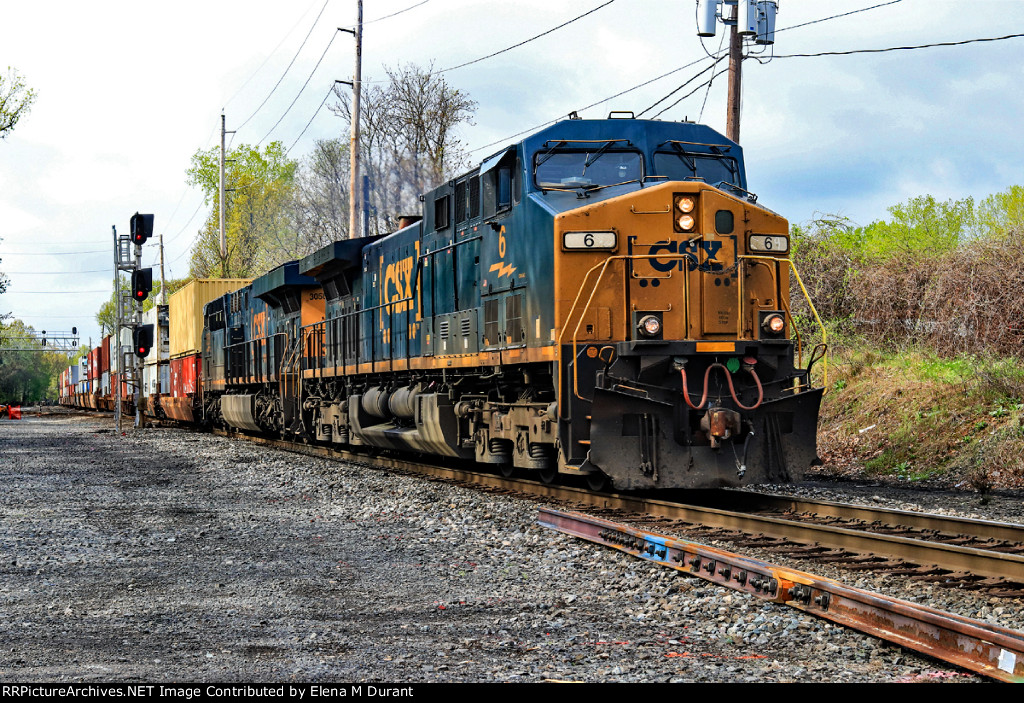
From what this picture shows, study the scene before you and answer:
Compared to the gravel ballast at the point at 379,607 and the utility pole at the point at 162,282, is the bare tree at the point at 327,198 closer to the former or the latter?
the utility pole at the point at 162,282

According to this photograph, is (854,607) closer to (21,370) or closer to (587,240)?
(587,240)

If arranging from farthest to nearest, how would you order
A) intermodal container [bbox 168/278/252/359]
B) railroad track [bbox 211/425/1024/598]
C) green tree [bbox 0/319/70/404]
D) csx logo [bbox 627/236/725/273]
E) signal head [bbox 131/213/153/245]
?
green tree [bbox 0/319/70/404] → intermodal container [bbox 168/278/252/359] → signal head [bbox 131/213/153/245] → csx logo [bbox 627/236/725/273] → railroad track [bbox 211/425/1024/598]

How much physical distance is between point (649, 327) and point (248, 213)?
57617 mm

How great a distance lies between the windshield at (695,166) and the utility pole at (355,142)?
17763 millimetres

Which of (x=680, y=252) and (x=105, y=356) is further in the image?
(x=105, y=356)

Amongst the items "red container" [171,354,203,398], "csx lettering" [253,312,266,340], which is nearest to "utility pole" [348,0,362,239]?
"csx lettering" [253,312,266,340]

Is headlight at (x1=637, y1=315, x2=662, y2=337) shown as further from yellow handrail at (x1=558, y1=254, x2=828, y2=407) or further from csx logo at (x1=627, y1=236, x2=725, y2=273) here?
csx logo at (x1=627, y1=236, x2=725, y2=273)

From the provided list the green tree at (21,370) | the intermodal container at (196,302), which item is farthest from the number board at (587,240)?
the green tree at (21,370)

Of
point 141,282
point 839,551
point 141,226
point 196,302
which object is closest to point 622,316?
point 839,551

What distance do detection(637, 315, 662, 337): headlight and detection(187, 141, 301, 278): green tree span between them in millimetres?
48643

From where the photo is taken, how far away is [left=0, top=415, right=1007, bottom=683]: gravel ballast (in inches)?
167

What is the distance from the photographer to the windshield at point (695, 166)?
977 centimetres

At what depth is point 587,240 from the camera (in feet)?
29.4

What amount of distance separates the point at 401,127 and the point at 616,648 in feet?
129
